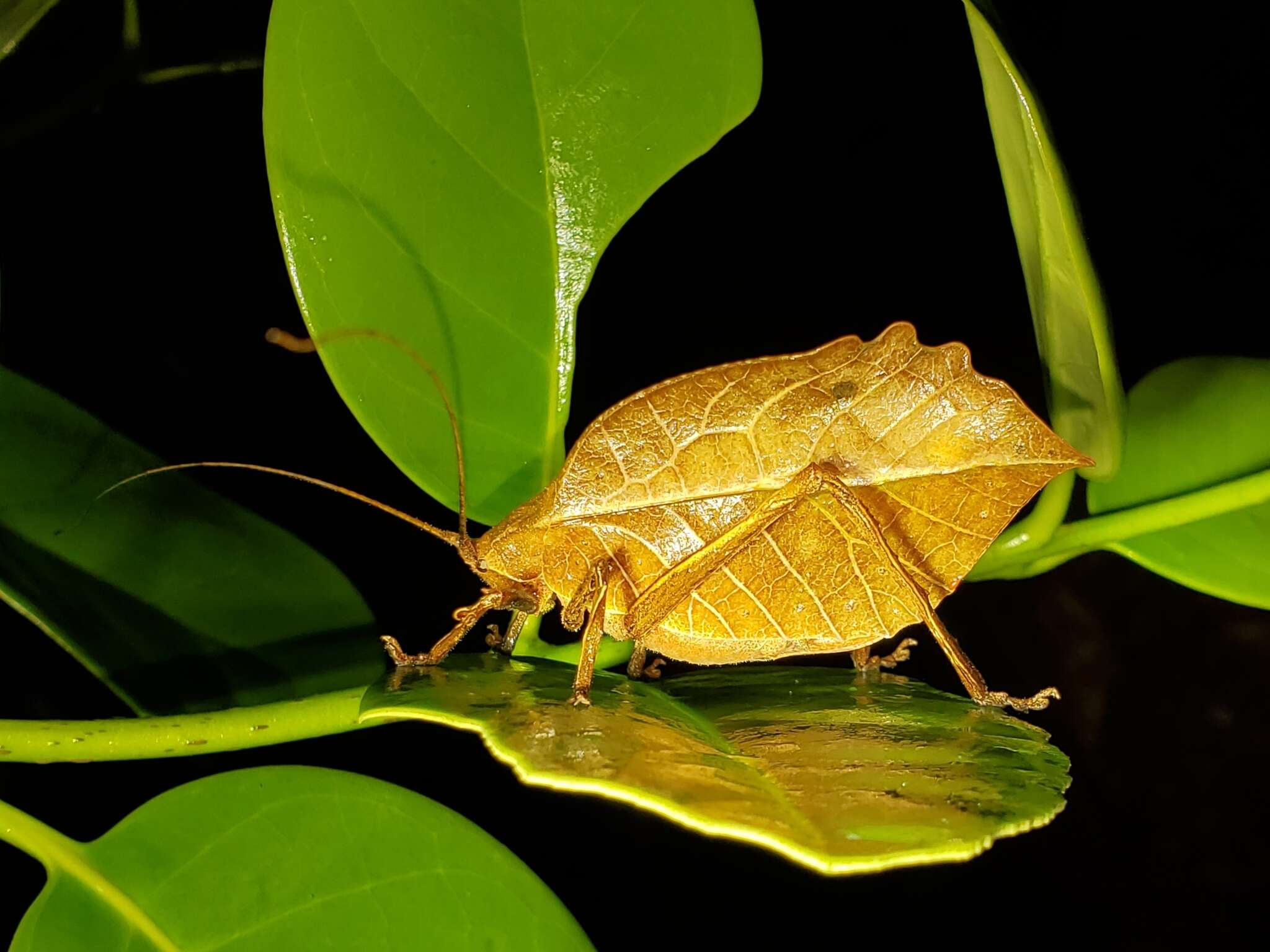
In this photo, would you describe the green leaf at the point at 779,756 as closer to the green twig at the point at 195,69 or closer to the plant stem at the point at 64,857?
the plant stem at the point at 64,857

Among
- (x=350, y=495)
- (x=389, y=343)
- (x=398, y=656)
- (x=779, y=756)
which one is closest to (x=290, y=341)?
(x=389, y=343)

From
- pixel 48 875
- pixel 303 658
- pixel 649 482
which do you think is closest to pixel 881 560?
pixel 649 482

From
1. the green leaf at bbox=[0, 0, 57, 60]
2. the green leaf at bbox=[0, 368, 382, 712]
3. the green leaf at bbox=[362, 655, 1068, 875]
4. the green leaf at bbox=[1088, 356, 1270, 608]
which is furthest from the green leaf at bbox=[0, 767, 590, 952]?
the green leaf at bbox=[0, 0, 57, 60]

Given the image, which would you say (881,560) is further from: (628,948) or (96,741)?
(628,948)

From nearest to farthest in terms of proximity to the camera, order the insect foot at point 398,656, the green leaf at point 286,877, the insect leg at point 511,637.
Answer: the green leaf at point 286,877
the insect foot at point 398,656
the insect leg at point 511,637

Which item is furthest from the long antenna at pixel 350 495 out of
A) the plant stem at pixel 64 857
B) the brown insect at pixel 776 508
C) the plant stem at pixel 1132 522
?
the plant stem at pixel 1132 522

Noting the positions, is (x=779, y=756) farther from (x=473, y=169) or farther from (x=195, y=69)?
(x=195, y=69)
